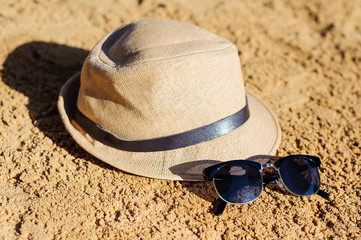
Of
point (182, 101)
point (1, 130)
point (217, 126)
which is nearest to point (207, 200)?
point (217, 126)

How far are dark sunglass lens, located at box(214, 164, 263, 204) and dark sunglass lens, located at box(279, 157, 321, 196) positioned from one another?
21cm

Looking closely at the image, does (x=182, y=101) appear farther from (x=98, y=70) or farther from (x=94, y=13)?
(x=94, y=13)

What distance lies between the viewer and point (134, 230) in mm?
1935

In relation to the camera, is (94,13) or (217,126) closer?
(217,126)

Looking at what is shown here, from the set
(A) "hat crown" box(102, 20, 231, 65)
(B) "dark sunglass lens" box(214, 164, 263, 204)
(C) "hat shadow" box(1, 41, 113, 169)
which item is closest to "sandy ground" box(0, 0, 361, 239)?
(C) "hat shadow" box(1, 41, 113, 169)

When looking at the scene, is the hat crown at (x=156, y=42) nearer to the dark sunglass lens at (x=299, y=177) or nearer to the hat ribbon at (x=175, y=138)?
the hat ribbon at (x=175, y=138)

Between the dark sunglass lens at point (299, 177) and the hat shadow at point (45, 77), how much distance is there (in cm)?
121

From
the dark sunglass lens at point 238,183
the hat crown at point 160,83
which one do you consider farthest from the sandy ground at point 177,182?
the hat crown at point 160,83

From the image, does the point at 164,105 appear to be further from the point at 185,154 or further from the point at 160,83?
the point at 185,154

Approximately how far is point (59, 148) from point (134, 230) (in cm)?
82

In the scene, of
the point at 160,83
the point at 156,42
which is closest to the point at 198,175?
the point at 160,83

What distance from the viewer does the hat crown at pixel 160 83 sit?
194cm

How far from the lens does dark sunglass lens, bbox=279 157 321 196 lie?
212 centimetres

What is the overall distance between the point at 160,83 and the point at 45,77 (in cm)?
152
